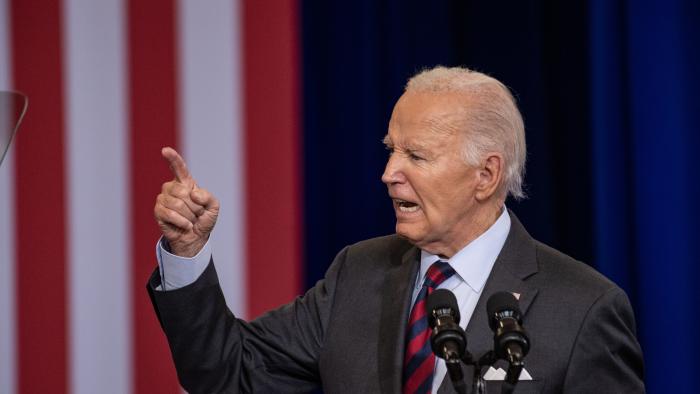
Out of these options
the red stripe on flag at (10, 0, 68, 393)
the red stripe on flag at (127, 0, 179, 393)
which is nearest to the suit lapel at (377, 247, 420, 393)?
the red stripe on flag at (127, 0, 179, 393)

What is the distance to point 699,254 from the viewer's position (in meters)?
2.72

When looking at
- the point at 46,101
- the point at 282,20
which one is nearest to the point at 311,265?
the point at 282,20

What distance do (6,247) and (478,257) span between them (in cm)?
171

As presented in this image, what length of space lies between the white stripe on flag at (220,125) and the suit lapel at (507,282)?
127 cm

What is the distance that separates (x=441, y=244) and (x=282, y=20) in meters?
1.29

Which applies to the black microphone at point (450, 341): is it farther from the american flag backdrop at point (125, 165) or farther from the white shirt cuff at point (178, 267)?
the american flag backdrop at point (125, 165)

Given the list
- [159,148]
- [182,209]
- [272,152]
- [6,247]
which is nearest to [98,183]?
[159,148]

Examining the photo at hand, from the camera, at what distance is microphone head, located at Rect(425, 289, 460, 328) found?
4.56 feet

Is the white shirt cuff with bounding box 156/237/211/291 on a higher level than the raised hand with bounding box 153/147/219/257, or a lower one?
lower

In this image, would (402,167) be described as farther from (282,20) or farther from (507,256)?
(282,20)

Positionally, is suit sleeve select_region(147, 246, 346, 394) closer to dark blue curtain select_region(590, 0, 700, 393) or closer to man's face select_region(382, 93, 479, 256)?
man's face select_region(382, 93, 479, 256)

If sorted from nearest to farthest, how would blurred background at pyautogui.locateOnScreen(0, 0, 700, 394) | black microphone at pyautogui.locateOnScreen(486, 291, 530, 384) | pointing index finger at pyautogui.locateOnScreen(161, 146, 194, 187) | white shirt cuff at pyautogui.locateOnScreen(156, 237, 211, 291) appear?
black microphone at pyautogui.locateOnScreen(486, 291, 530, 384)
pointing index finger at pyautogui.locateOnScreen(161, 146, 194, 187)
white shirt cuff at pyautogui.locateOnScreen(156, 237, 211, 291)
blurred background at pyautogui.locateOnScreen(0, 0, 700, 394)

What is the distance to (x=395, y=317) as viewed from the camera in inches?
74.4

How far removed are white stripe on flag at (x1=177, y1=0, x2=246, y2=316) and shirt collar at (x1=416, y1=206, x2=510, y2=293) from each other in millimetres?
1175
